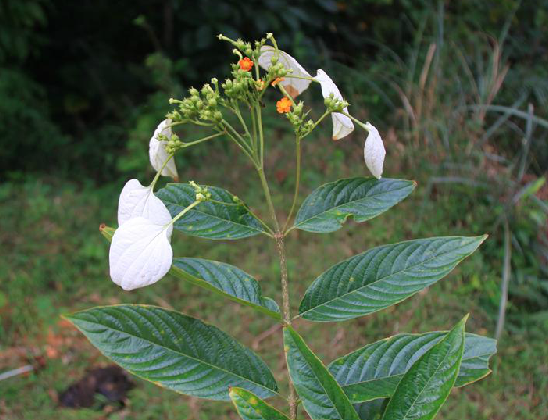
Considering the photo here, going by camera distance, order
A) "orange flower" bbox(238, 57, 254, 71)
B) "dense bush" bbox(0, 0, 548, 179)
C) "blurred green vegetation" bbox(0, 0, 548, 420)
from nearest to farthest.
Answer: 1. "orange flower" bbox(238, 57, 254, 71)
2. "blurred green vegetation" bbox(0, 0, 548, 420)
3. "dense bush" bbox(0, 0, 548, 179)

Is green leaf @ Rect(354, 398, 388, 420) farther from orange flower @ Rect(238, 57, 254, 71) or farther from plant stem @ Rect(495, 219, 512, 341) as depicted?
plant stem @ Rect(495, 219, 512, 341)

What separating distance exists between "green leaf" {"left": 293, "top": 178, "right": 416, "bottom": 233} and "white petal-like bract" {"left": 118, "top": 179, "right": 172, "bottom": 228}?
0.71 feet

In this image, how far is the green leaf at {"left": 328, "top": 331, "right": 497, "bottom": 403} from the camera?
829mm

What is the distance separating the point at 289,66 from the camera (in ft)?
2.81

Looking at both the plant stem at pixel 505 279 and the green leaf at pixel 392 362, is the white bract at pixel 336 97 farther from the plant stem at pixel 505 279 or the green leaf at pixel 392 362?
the plant stem at pixel 505 279

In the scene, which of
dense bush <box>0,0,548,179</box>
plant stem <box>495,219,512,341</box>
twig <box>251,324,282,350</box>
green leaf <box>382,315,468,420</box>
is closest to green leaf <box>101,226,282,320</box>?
green leaf <box>382,315,468,420</box>

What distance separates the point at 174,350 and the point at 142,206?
0.21 m

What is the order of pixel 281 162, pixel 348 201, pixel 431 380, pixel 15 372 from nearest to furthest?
pixel 431 380
pixel 348 201
pixel 15 372
pixel 281 162

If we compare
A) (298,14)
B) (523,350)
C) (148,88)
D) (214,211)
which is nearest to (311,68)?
(298,14)

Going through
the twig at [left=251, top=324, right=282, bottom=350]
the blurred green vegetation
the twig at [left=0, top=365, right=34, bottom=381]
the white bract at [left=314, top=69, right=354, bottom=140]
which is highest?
the white bract at [left=314, top=69, right=354, bottom=140]

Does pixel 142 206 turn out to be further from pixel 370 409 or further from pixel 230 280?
pixel 370 409

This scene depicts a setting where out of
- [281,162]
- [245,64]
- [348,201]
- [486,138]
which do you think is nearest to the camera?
[245,64]

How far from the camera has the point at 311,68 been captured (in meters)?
3.54

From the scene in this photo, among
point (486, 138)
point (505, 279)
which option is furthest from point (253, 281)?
point (486, 138)
